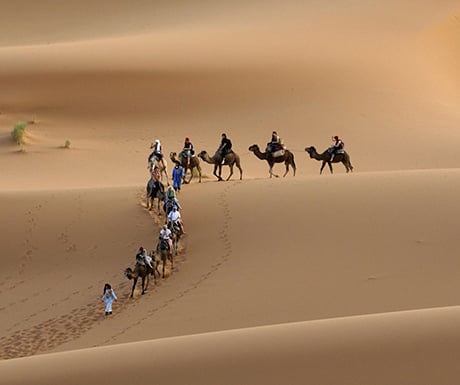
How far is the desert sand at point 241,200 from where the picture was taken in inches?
423

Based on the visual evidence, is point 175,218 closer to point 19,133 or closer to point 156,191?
point 156,191

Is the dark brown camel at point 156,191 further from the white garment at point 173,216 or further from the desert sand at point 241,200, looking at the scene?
the white garment at point 173,216

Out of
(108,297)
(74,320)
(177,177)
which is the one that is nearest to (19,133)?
(177,177)

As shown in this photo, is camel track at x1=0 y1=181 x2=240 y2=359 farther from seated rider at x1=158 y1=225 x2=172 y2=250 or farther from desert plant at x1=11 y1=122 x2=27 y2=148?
desert plant at x1=11 y1=122 x2=27 y2=148

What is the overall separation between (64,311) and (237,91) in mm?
24669

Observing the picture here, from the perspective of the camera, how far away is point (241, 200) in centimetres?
2145

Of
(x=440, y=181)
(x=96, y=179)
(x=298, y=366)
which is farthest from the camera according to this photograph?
(x=96, y=179)

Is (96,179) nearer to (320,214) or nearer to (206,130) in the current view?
(206,130)

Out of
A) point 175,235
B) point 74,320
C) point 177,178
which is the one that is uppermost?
point 177,178

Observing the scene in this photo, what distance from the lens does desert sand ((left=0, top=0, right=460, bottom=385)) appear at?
10.8 m

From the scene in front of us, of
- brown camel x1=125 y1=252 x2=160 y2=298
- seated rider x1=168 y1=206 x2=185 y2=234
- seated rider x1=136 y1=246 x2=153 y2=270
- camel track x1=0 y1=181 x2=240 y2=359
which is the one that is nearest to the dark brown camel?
seated rider x1=168 y1=206 x2=185 y2=234

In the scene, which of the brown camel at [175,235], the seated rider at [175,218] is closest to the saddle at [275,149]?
the seated rider at [175,218]

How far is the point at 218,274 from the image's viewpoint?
17844 millimetres

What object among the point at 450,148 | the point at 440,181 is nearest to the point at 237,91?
the point at 450,148
